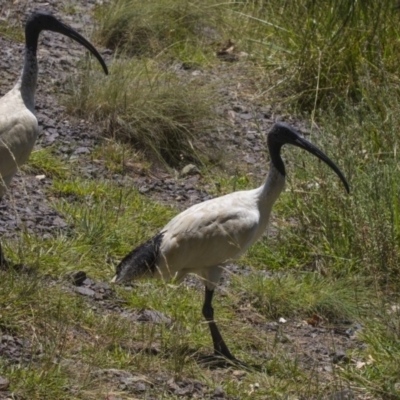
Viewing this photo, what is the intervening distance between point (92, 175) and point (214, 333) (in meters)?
2.86

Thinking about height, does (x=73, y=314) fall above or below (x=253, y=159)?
above

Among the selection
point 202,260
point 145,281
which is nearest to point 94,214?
point 145,281

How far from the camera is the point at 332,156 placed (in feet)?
25.6

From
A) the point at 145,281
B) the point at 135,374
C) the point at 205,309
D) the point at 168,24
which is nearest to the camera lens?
the point at 135,374

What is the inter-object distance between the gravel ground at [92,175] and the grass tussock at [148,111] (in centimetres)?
18

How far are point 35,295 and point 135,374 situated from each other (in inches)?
26.7

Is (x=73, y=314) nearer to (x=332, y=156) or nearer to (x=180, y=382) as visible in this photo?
(x=180, y=382)

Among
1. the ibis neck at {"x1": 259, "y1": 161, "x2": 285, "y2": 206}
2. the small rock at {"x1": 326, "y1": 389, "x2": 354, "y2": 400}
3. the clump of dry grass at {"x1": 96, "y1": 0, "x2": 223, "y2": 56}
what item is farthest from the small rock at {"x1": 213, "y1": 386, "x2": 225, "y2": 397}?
the clump of dry grass at {"x1": 96, "y1": 0, "x2": 223, "y2": 56}

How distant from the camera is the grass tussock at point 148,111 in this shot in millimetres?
9109

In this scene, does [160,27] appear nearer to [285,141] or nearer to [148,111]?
[148,111]

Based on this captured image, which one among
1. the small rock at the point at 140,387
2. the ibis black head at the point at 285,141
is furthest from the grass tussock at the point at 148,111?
the small rock at the point at 140,387

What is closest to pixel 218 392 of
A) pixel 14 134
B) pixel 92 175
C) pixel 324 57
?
pixel 14 134

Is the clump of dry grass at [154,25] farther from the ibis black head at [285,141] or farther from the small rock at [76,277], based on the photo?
the small rock at [76,277]

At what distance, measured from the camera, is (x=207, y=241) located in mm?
6324
